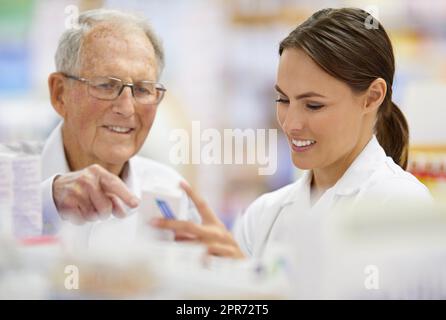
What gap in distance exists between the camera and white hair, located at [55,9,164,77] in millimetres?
1665

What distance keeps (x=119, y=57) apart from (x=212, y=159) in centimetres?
34

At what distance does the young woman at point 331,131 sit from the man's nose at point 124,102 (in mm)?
234

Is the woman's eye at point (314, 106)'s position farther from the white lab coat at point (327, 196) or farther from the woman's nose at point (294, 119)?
the white lab coat at point (327, 196)

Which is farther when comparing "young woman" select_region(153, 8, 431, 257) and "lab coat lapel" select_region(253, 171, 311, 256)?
"lab coat lapel" select_region(253, 171, 311, 256)

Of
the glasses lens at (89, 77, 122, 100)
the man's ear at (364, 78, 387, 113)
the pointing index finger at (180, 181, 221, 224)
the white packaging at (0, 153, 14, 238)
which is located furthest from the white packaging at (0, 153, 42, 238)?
the man's ear at (364, 78, 387, 113)

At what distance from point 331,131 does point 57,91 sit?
2.21 feet

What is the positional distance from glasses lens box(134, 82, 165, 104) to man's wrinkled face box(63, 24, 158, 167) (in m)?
0.01

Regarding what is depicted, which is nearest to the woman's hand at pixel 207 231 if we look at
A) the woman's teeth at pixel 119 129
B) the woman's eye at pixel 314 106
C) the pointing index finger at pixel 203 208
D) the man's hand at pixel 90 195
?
the pointing index finger at pixel 203 208

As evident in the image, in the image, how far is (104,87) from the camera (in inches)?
65.3

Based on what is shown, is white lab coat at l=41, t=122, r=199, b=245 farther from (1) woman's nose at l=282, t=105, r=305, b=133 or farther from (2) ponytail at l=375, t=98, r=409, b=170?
(2) ponytail at l=375, t=98, r=409, b=170

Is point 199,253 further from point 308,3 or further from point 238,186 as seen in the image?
point 308,3

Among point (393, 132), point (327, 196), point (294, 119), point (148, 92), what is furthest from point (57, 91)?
point (393, 132)

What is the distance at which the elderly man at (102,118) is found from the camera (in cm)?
166
